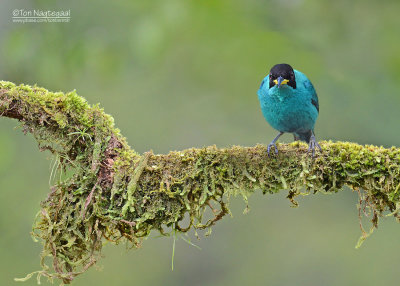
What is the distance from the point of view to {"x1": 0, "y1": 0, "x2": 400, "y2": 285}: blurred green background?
496cm

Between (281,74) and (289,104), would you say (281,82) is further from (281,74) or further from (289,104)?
(289,104)

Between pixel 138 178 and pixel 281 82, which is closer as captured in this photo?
→ pixel 138 178

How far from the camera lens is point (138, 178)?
2873 mm

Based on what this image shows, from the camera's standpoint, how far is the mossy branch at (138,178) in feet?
9.39

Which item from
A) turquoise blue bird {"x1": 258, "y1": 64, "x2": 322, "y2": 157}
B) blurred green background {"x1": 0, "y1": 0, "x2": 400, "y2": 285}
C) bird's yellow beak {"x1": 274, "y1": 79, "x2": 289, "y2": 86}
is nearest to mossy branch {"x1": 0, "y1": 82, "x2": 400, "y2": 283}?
blurred green background {"x1": 0, "y1": 0, "x2": 400, "y2": 285}

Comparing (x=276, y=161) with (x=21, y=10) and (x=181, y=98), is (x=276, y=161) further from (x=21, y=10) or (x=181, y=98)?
(x=181, y=98)

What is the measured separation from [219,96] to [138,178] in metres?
4.95

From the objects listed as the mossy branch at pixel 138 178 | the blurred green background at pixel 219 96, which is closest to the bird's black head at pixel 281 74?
the blurred green background at pixel 219 96

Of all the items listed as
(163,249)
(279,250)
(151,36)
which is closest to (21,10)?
(151,36)

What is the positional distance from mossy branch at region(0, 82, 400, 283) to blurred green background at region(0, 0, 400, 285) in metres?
0.22

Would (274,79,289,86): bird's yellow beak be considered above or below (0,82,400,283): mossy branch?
above

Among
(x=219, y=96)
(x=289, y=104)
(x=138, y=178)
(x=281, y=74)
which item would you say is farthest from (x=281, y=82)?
(x=219, y=96)

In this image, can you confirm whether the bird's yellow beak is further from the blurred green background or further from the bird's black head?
the blurred green background

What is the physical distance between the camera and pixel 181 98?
332 inches
